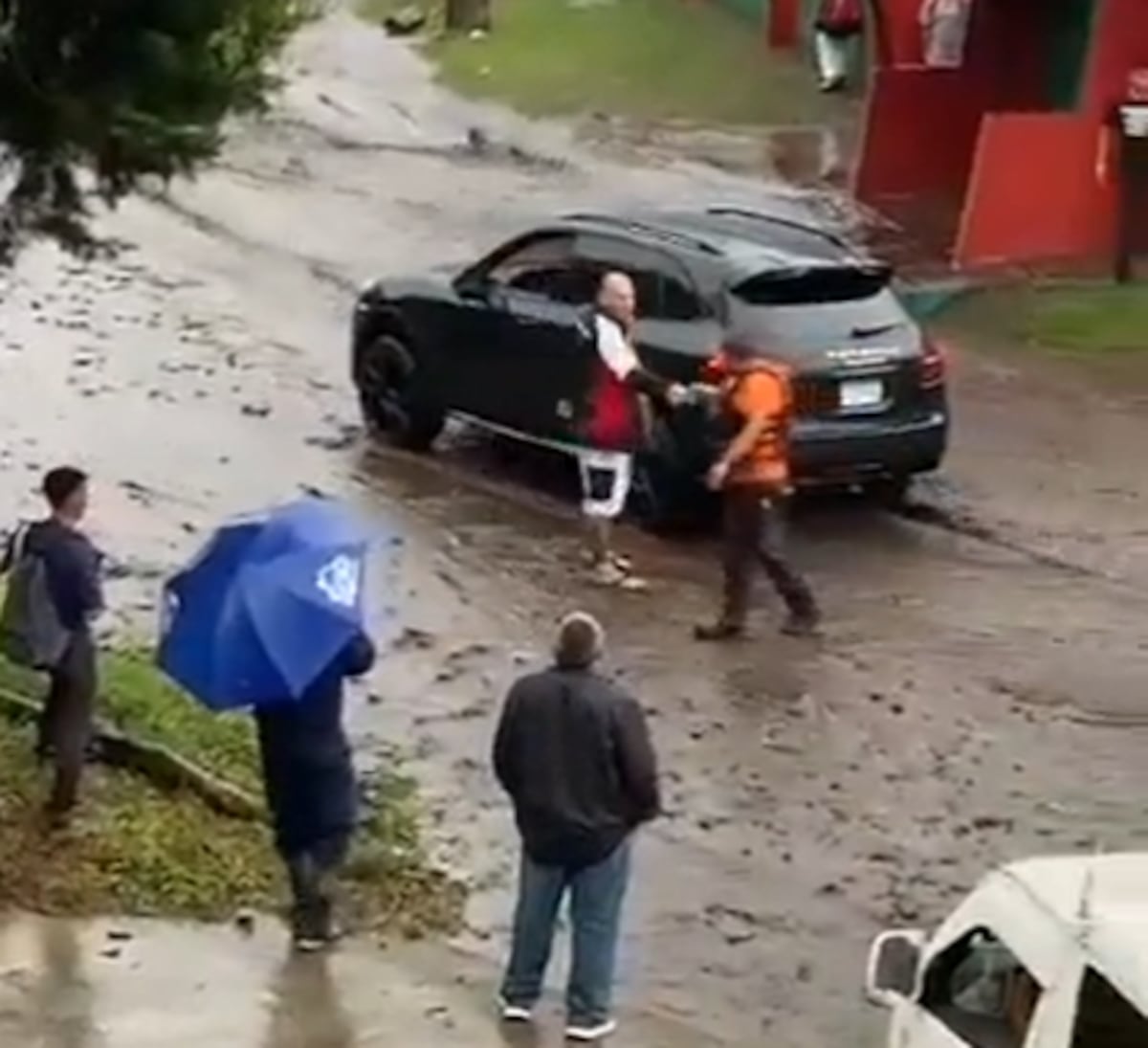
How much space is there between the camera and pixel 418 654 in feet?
55.8

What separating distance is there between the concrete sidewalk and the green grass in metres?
24.6

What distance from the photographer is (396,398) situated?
71.1ft

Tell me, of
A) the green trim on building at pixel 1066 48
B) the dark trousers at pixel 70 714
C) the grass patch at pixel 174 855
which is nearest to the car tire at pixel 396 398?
the grass patch at pixel 174 855

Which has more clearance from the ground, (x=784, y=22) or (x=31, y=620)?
(x=31, y=620)

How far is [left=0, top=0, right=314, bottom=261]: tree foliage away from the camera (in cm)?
1226

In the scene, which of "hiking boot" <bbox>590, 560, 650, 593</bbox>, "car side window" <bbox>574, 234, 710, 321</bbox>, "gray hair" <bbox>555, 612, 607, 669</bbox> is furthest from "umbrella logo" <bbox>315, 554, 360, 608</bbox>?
"car side window" <bbox>574, 234, 710, 321</bbox>

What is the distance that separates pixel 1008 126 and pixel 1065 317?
215 centimetres

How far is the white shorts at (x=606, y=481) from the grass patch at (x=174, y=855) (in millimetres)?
4474

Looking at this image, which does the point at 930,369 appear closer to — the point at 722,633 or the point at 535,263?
the point at 535,263

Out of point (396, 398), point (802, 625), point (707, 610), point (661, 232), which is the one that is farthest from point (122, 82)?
point (396, 398)

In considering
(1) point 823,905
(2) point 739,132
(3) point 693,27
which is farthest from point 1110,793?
(3) point 693,27

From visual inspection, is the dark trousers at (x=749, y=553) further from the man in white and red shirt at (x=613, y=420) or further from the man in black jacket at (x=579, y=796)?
the man in black jacket at (x=579, y=796)

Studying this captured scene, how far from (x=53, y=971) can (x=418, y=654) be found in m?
5.31

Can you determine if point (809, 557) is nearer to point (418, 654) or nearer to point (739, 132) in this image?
point (418, 654)
